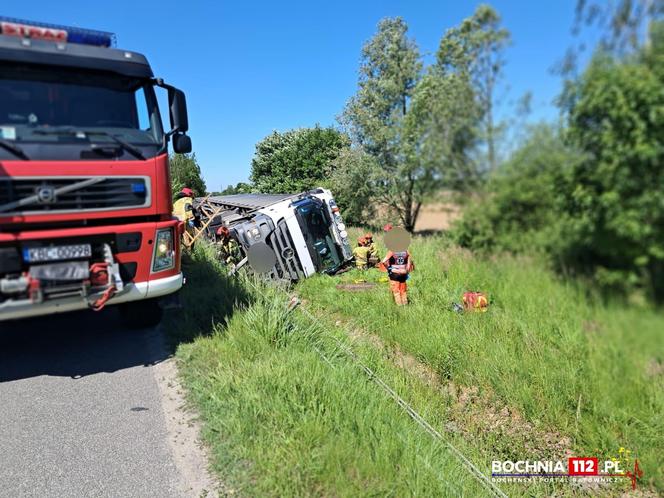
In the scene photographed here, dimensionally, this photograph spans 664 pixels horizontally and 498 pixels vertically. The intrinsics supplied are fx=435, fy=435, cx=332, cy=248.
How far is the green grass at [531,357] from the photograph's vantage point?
4.49ft

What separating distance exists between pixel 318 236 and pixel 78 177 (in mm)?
6126

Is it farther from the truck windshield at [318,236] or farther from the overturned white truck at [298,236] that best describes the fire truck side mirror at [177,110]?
the truck windshield at [318,236]

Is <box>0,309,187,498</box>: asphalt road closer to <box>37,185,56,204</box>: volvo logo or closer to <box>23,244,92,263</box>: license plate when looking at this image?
<box>23,244,92,263</box>: license plate

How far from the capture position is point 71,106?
4.26 metres

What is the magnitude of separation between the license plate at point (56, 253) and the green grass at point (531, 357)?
307 cm

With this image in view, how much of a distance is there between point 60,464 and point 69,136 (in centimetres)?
277

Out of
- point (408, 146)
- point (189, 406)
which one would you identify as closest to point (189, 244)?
point (189, 406)

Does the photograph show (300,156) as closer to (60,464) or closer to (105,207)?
(105,207)

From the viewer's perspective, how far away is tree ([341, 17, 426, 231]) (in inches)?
73.1

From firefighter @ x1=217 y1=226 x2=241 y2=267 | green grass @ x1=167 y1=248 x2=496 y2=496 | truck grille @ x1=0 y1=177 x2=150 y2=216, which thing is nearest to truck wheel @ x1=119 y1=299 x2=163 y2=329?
green grass @ x1=167 y1=248 x2=496 y2=496

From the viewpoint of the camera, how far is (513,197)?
4.27ft

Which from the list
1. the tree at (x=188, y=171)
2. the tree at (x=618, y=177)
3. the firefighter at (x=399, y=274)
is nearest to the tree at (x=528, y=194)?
the tree at (x=618, y=177)

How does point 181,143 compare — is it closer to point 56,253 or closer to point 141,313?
point 56,253

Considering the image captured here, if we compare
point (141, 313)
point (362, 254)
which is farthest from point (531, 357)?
point (362, 254)
